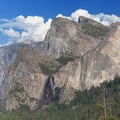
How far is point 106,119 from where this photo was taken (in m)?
70.4

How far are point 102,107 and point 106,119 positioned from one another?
6.72 ft

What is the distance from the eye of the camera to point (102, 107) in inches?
2768
